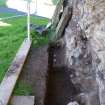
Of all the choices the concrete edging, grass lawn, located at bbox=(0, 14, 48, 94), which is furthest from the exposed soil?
grass lawn, located at bbox=(0, 14, 48, 94)

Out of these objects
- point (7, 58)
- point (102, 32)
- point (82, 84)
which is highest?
point (102, 32)

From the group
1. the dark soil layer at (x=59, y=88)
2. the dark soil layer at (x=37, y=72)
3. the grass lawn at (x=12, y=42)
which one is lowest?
the dark soil layer at (x=59, y=88)

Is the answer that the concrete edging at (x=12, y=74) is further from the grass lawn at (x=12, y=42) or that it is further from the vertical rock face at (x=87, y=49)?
the vertical rock face at (x=87, y=49)

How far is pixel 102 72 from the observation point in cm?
396

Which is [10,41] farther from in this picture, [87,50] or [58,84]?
[87,50]

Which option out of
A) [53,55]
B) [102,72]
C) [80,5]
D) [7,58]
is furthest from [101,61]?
[53,55]

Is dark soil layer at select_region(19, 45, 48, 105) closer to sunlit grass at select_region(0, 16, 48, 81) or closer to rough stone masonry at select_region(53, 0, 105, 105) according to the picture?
sunlit grass at select_region(0, 16, 48, 81)

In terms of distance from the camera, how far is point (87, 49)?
17.3ft

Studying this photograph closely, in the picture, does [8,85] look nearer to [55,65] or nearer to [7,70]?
[7,70]

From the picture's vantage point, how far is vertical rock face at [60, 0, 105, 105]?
13.3ft

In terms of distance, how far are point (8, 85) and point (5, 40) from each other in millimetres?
2376

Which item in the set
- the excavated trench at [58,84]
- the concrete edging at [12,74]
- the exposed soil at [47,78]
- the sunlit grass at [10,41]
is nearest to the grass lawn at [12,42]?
the sunlit grass at [10,41]

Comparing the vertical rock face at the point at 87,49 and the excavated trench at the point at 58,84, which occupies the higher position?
the vertical rock face at the point at 87,49

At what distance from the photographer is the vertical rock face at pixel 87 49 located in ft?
13.3
